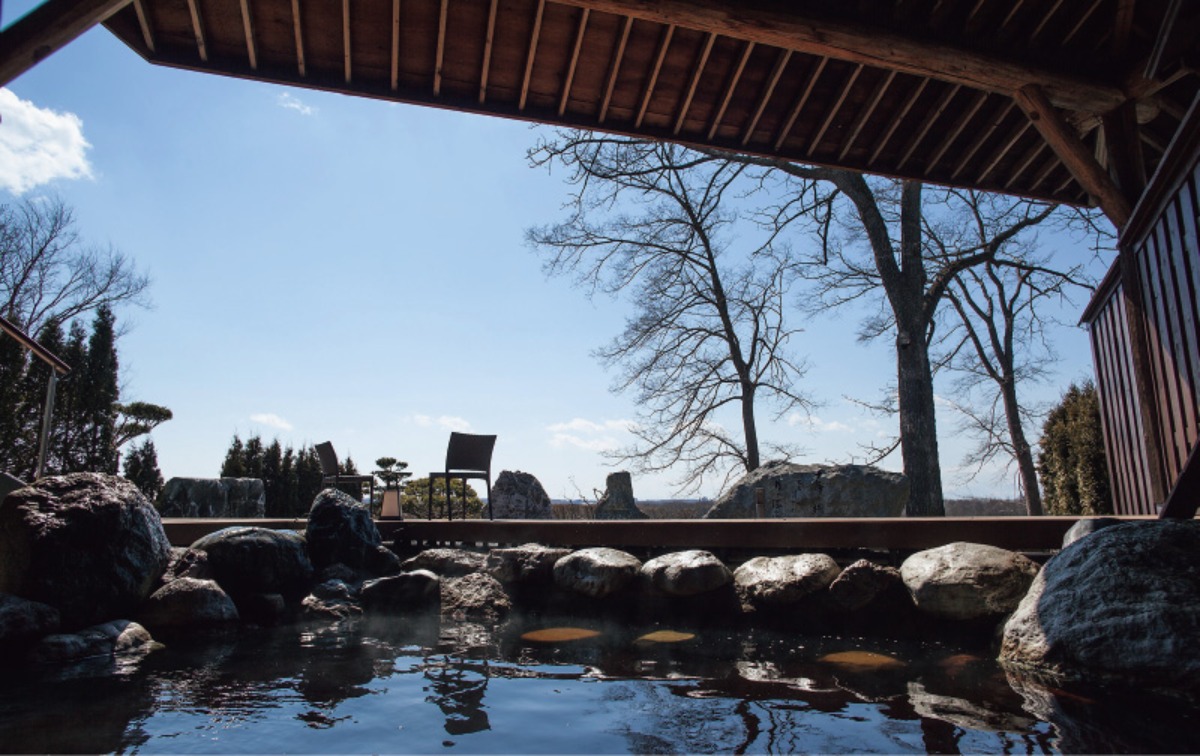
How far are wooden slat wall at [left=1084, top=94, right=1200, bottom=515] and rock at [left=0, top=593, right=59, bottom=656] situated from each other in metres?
5.86

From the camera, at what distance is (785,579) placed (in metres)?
4.51

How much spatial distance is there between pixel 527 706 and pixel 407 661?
3.67ft

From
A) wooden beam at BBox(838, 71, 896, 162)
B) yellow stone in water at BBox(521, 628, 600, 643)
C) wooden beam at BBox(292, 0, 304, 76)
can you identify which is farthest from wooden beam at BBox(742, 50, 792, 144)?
yellow stone in water at BBox(521, 628, 600, 643)

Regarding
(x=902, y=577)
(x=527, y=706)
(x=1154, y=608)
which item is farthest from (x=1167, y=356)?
(x=527, y=706)

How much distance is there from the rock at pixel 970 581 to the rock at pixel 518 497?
6354 millimetres

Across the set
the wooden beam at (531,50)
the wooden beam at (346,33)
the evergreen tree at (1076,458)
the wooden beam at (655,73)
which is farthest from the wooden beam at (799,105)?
the evergreen tree at (1076,458)

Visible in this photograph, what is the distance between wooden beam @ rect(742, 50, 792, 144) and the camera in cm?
386

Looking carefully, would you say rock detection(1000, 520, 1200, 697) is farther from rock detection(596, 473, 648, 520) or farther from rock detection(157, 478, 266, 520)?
rock detection(157, 478, 266, 520)

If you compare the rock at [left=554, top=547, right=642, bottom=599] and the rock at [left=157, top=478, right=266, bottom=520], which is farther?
the rock at [left=157, top=478, right=266, bottom=520]

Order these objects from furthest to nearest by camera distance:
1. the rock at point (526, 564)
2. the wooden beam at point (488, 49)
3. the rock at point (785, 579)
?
the rock at point (526, 564)
the rock at point (785, 579)
the wooden beam at point (488, 49)

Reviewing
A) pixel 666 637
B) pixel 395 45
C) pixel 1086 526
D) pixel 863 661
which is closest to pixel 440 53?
pixel 395 45

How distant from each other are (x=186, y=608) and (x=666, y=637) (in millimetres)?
3116

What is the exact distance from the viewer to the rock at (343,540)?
6082 mm

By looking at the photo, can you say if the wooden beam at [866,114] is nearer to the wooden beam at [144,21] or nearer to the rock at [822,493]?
the wooden beam at [144,21]
